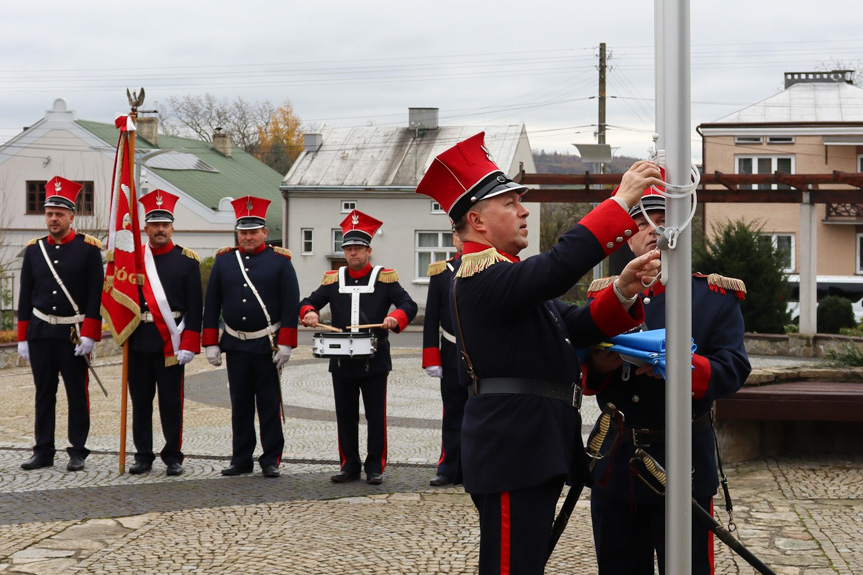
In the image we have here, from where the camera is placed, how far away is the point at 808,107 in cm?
3775

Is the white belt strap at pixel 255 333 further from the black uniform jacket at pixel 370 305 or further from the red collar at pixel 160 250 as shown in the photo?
the red collar at pixel 160 250

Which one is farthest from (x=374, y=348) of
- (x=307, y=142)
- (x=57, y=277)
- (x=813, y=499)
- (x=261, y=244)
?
(x=307, y=142)

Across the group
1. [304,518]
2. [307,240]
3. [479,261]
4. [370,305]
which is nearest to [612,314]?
[479,261]

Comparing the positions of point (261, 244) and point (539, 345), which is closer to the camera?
point (539, 345)

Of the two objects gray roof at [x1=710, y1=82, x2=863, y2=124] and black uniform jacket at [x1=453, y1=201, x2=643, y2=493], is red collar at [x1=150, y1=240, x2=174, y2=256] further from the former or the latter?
gray roof at [x1=710, y1=82, x2=863, y2=124]

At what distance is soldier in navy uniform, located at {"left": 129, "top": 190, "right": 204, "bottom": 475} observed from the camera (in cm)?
860

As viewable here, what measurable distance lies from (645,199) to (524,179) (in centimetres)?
1543

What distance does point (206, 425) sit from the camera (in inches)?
448

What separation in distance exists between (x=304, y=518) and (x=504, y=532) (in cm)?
365

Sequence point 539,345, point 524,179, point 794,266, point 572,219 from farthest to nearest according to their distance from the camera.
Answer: point 572,219 → point 794,266 → point 524,179 → point 539,345

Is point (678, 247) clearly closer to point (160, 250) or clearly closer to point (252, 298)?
point (252, 298)

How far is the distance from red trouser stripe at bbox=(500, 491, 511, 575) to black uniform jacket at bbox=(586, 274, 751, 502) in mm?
531

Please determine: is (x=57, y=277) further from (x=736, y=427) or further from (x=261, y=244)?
(x=736, y=427)

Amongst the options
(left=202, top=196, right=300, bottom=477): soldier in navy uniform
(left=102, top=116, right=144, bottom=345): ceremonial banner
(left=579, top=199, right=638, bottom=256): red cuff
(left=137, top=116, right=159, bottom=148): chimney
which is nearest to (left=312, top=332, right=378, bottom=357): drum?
(left=202, top=196, right=300, bottom=477): soldier in navy uniform
